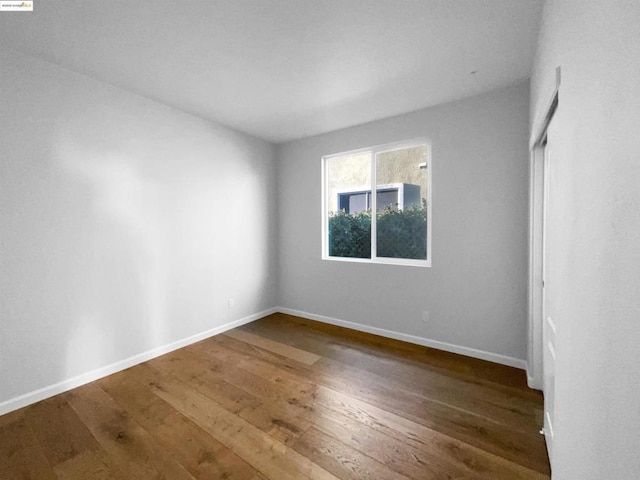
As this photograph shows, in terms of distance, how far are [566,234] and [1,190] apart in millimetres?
3585

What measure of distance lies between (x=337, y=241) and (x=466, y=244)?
1773 millimetres

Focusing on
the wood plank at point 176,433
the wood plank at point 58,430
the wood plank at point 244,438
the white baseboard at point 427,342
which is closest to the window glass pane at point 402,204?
the white baseboard at point 427,342

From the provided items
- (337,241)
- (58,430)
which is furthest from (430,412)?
(58,430)

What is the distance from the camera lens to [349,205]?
13.4 feet

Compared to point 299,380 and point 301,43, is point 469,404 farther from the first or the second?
point 301,43

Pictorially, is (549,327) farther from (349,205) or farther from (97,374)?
(97,374)

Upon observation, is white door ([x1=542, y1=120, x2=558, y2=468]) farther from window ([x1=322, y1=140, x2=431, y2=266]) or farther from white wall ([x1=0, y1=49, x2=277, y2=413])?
white wall ([x1=0, y1=49, x2=277, y2=413])

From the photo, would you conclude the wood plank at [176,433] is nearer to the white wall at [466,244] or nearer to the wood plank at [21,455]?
the wood plank at [21,455]

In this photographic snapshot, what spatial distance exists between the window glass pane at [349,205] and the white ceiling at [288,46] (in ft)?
3.38

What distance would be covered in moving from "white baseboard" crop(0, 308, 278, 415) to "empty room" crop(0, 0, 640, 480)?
0.04 ft

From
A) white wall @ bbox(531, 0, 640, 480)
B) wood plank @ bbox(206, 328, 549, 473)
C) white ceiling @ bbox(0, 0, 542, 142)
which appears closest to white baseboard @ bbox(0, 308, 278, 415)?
wood plank @ bbox(206, 328, 549, 473)

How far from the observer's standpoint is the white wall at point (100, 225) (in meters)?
2.18

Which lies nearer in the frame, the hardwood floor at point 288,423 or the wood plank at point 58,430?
the hardwood floor at point 288,423

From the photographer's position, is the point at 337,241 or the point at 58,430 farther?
the point at 337,241
